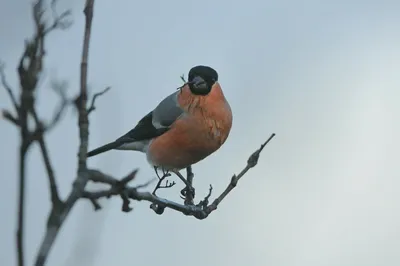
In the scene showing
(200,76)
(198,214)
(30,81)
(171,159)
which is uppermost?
(30,81)

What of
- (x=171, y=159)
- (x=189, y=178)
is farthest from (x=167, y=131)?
(x=189, y=178)

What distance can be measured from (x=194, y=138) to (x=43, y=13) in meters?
4.58

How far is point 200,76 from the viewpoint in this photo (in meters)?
5.40

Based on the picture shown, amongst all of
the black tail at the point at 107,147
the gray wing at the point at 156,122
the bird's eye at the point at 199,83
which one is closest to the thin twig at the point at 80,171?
the black tail at the point at 107,147

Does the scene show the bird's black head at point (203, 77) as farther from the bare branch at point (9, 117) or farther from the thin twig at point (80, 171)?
the bare branch at point (9, 117)

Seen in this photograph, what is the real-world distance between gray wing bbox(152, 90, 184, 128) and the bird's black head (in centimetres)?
63

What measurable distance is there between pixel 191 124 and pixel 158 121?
2.31 ft

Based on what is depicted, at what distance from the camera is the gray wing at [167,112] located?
632 centimetres

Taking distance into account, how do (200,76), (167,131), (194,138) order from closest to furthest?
(200,76), (194,138), (167,131)

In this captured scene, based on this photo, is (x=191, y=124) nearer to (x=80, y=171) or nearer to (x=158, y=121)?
(x=158, y=121)

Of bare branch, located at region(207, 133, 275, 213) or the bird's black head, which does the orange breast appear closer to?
the bird's black head

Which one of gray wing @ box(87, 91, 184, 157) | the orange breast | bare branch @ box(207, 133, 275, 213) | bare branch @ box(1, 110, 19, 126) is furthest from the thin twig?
gray wing @ box(87, 91, 184, 157)

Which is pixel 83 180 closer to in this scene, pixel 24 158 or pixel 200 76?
pixel 24 158

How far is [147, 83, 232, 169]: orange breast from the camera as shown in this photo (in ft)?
19.1
